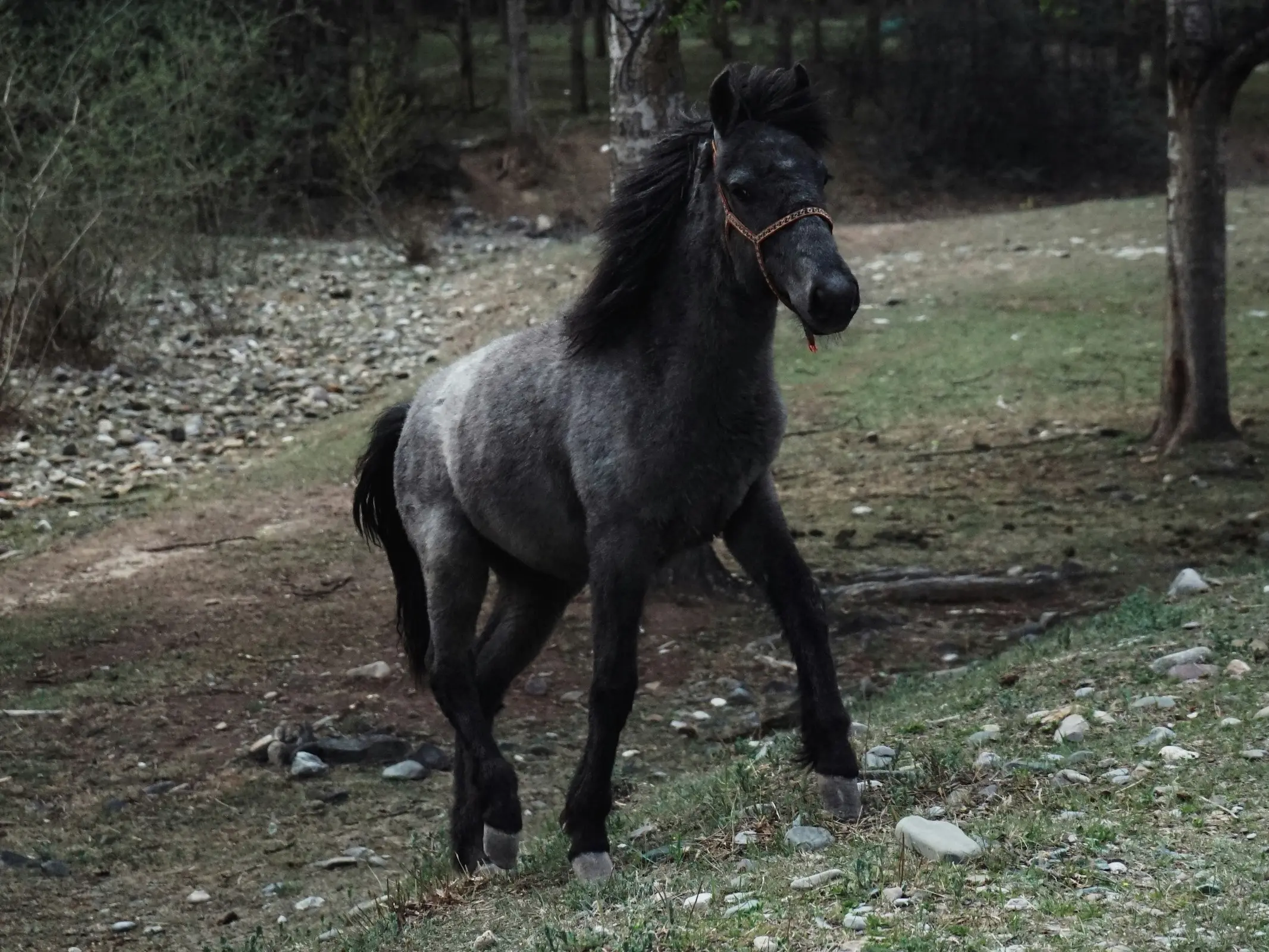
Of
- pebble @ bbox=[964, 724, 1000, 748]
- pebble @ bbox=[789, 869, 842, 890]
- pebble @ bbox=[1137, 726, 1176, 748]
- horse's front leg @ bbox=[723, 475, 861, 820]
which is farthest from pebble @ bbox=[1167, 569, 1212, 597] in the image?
pebble @ bbox=[789, 869, 842, 890]

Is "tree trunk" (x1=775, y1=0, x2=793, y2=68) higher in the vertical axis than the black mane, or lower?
higher

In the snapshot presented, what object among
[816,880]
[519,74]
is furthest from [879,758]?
[519,74]

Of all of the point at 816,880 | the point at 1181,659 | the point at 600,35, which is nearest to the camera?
the point at 816,880

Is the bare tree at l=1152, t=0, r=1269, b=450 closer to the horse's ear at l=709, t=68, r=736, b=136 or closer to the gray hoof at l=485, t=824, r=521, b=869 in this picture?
the horse's ear at l=709, t=68, r=736, b=136

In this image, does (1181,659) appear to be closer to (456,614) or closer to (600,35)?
(456,614)

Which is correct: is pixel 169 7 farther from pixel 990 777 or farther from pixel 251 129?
pixel 990 777

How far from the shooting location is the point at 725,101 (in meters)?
4.71

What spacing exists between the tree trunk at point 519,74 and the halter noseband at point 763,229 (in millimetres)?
20616

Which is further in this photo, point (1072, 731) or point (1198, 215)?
point (1198, 215)

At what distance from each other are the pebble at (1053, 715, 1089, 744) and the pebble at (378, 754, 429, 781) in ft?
9.05

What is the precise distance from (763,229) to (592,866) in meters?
1.98

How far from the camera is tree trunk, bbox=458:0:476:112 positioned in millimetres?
27906

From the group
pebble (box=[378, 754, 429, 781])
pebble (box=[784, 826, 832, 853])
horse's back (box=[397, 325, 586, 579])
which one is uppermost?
horse's back (box=[397, 325, 586, 579])

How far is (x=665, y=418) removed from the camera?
4816 mm
